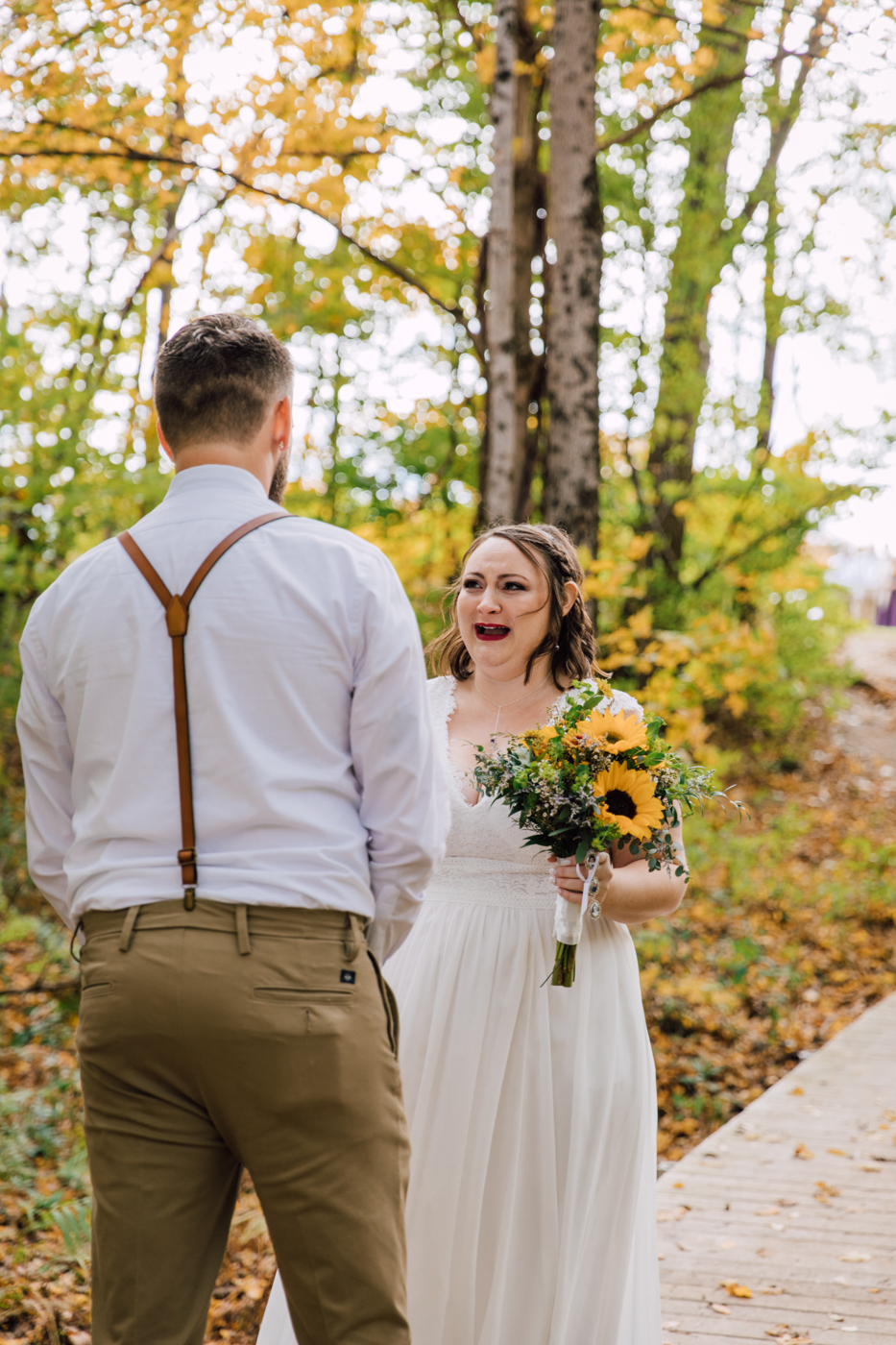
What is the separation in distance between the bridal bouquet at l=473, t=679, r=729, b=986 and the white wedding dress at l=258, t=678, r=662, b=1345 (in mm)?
189

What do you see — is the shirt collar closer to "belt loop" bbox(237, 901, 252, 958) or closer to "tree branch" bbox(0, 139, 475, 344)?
"belt loop" bbox(237, 901, 252, 958)

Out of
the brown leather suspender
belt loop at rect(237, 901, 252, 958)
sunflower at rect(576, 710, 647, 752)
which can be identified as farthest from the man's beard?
sunflower at rect(576, 710, 647, 752)

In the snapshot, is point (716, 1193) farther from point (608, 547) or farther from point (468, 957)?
point (608, 547)

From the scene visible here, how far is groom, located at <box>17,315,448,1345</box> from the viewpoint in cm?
160

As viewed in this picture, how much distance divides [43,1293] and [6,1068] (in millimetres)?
2719

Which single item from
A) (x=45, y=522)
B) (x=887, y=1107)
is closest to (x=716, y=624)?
(x=887, y=1107)

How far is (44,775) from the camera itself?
1.88 metres

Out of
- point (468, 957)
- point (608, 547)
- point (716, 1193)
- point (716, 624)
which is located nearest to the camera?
point (468, 957)

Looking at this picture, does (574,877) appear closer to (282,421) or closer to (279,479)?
(279,479)

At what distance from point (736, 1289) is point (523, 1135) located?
4.85 ft

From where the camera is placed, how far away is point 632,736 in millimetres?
2479

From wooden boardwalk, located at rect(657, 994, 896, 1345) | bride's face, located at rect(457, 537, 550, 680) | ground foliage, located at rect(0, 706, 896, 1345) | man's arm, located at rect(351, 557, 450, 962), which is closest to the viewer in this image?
man's arm, located at rect(351, 557, 450, 962)

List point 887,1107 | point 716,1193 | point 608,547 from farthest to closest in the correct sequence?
point 608,547 < point 887,1107 < point 716,1193

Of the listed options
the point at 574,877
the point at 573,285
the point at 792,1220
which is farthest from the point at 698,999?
the point at 574,877
